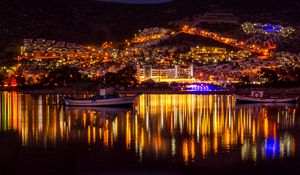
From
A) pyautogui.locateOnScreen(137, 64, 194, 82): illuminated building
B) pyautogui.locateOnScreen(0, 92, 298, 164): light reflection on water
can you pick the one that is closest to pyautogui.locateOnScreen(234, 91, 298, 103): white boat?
pyautogui.locateOnScreen(0, 92, 298, 164): light reflection on water

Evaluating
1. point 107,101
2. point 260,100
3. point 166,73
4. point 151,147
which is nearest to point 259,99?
point 260,100

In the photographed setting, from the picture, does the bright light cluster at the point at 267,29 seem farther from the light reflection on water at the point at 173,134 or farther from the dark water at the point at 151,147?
the dark water at the point at 151,147

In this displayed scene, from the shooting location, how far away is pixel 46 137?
891 inches

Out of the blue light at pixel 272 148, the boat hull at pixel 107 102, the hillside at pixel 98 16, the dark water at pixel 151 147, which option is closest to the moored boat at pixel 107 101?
the boat hull at pixel 107 102

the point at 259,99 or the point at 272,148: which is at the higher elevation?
the point at 259,99

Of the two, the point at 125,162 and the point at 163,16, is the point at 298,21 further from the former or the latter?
the point at 125,162

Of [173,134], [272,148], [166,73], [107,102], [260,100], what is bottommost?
[272,148]

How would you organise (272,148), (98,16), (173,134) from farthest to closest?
(98,16) < (173,134) < (272,148)

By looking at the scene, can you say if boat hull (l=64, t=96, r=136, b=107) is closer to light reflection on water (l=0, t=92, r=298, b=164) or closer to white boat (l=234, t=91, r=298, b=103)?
white boat (l=234, t=91, r=298, b=103)

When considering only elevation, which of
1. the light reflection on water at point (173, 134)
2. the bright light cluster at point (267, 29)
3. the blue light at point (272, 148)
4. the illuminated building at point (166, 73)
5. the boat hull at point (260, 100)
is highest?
the bright light cluster at point (267, 29)

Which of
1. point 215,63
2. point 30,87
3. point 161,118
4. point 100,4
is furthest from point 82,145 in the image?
point 100,4

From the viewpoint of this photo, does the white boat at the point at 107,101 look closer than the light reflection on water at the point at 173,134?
No

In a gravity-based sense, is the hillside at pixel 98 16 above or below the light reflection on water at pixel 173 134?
above

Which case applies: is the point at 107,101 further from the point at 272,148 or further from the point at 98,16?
the point at 98,16
